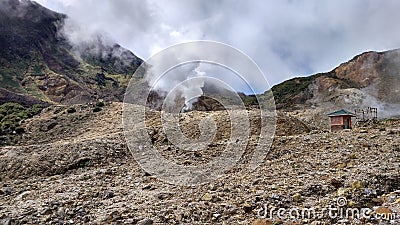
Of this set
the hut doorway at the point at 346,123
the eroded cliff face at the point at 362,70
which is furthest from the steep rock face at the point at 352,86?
the hut doorway at the point at 346,123

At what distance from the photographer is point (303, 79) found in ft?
210

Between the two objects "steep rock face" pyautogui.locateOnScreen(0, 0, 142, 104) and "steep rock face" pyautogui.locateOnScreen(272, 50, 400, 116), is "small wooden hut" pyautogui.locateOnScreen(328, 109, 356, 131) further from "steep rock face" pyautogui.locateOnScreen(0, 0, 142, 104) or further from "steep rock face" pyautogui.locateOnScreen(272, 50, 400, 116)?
"steep rock face" pyautogui.locateOnScreen(0, 0, 142, 104)

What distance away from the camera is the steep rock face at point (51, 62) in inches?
1911

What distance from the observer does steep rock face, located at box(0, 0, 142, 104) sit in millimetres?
48531

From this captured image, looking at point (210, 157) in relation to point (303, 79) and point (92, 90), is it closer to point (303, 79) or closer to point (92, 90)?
point (92, 90)

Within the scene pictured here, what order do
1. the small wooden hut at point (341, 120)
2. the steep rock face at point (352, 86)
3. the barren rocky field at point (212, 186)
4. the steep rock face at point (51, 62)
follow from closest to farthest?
the barren rocky field at point (212, 186) → the small wooden hut at point (341, 120) → the steep rock face at point (352, 86) → the steep rock face at point (51, 62)

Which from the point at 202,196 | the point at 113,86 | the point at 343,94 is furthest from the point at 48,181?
the point at 113,86

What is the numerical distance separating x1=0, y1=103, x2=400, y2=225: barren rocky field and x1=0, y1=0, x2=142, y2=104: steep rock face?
3385 centimetres

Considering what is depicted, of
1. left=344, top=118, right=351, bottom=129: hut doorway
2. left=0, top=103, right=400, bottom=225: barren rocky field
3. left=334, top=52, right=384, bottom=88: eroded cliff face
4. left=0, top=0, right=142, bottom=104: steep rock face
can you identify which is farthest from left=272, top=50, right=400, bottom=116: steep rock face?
left=0, top=103, right=400, bottom=225: barren rocky field

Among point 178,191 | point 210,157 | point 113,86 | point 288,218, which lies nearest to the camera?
point 288,218

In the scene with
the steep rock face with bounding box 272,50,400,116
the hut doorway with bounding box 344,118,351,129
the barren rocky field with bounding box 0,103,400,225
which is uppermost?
the steep rock face with bounding box 272,50,400,116

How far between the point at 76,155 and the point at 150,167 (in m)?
2.96

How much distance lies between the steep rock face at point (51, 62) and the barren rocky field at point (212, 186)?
111ft

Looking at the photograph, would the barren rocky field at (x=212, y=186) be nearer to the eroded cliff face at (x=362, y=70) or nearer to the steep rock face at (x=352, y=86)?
the steep rock face at (x=352, y=86)
